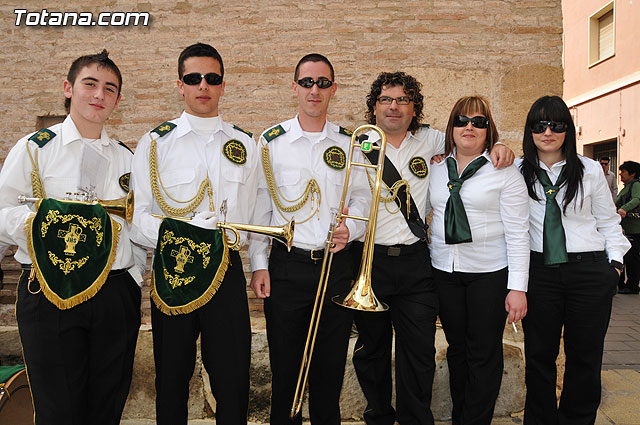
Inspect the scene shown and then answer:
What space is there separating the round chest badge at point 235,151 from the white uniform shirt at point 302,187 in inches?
9.6

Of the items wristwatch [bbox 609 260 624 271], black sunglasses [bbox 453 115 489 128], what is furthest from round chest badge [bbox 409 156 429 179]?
wristwatch [bbox 609 260 624 271]

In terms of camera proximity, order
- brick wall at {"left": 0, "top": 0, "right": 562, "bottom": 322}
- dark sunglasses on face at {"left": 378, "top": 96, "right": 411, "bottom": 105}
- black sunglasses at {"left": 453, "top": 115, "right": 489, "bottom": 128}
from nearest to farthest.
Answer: black sunglasses at {"left": 453, "top": 115, "right": 489, "bottom": 128}
dark sunglasses on face at {"left": 378, "top": 96, "right": 411, "bottom": 105}
brick wall at {"left": 0, "top": 0, "right": 562, "bottom": 322}

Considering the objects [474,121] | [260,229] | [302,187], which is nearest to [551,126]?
[474,121]

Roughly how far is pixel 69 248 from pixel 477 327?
7.47 ft

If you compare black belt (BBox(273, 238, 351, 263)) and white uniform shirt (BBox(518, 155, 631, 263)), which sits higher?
white uniform shirt (BBox(518, 155, 631, 263))

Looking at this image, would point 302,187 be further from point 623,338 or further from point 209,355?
point 623,338

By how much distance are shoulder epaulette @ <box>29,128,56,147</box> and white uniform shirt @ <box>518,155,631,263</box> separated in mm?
2745

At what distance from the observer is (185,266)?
2537 mm

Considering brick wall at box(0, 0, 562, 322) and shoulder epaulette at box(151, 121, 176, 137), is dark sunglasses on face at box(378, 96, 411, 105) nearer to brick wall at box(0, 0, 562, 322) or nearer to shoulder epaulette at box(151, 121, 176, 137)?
shoulder epaulette at box(151, 121, 176, 137)

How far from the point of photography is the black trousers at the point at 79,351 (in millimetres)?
2383

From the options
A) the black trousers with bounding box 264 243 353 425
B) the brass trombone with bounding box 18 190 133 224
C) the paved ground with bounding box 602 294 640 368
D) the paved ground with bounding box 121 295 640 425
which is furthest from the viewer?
the paved ground with bounding box 602 294 640 368

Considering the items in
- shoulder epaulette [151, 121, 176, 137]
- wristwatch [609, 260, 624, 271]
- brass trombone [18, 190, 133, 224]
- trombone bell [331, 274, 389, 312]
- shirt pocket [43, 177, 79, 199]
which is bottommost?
trombone bell [331, 274, 389, 312]

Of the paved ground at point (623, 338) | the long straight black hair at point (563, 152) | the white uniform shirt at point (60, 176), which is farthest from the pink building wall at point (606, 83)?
the white uniform shirt at point (60, 176)

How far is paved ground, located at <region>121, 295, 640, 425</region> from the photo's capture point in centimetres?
399
